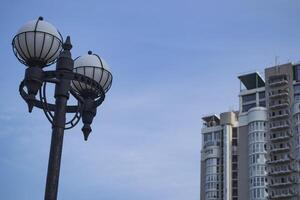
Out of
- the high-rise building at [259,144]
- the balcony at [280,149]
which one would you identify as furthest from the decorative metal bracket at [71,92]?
the balcony at [280,149]

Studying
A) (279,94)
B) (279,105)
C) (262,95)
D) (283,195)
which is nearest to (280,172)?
(283,195)

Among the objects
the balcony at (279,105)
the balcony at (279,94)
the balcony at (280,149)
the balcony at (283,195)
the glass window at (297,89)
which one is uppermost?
the glass window at (297,89)

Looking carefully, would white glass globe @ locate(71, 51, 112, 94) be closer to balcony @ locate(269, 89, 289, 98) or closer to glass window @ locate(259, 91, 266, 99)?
balcony @ locate(269, 89, 289, 98)

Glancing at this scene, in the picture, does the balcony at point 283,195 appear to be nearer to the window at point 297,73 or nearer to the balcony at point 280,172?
the balcony at point 280,172

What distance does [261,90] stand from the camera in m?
75.5

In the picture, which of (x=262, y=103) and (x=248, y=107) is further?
(x=248, y=107)

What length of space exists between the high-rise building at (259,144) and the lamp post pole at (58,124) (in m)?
64.4

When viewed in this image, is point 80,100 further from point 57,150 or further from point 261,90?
point 261,90

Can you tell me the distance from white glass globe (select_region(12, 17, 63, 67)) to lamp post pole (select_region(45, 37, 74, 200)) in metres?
0.15

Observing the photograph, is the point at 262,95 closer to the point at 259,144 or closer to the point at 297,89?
the point at 297,89

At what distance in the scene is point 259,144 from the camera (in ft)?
234

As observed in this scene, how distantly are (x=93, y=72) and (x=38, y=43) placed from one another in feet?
3.42

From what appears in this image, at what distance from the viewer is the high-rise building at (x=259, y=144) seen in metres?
69.1

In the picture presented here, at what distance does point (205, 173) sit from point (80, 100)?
2906 inches
